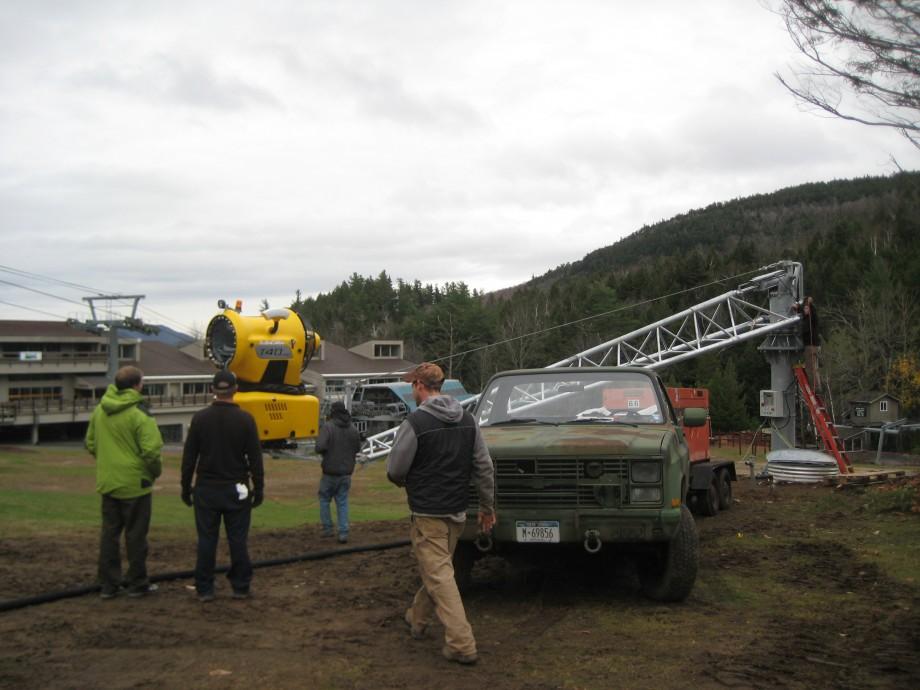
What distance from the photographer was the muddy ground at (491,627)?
17.1 ft

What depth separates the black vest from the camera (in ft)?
19.3

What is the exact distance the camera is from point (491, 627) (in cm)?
653

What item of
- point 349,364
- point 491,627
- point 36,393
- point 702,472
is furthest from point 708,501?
point 349,364

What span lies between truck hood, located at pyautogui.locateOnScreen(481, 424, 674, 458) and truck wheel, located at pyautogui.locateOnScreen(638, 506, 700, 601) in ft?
2.08

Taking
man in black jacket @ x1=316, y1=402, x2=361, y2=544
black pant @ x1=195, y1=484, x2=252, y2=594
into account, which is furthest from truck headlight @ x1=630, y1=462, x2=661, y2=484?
man in black jacket @ x1=316, y1=402, x2=361, y2=544

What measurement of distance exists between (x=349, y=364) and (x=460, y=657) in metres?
65.0

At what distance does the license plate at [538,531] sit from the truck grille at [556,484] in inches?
5.3

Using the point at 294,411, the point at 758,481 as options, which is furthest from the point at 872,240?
the point at 294,411

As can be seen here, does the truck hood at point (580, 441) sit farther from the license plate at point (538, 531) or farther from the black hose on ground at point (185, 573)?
the black hose on ground at point (185, 573)

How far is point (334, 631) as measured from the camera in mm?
6242

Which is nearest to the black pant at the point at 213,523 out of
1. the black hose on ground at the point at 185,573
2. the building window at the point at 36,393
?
the black hose on ground at the point at 185,573

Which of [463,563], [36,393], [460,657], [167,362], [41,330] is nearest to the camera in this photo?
[460,657]

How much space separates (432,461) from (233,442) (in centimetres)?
195

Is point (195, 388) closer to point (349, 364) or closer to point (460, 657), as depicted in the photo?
point (349, 364)
